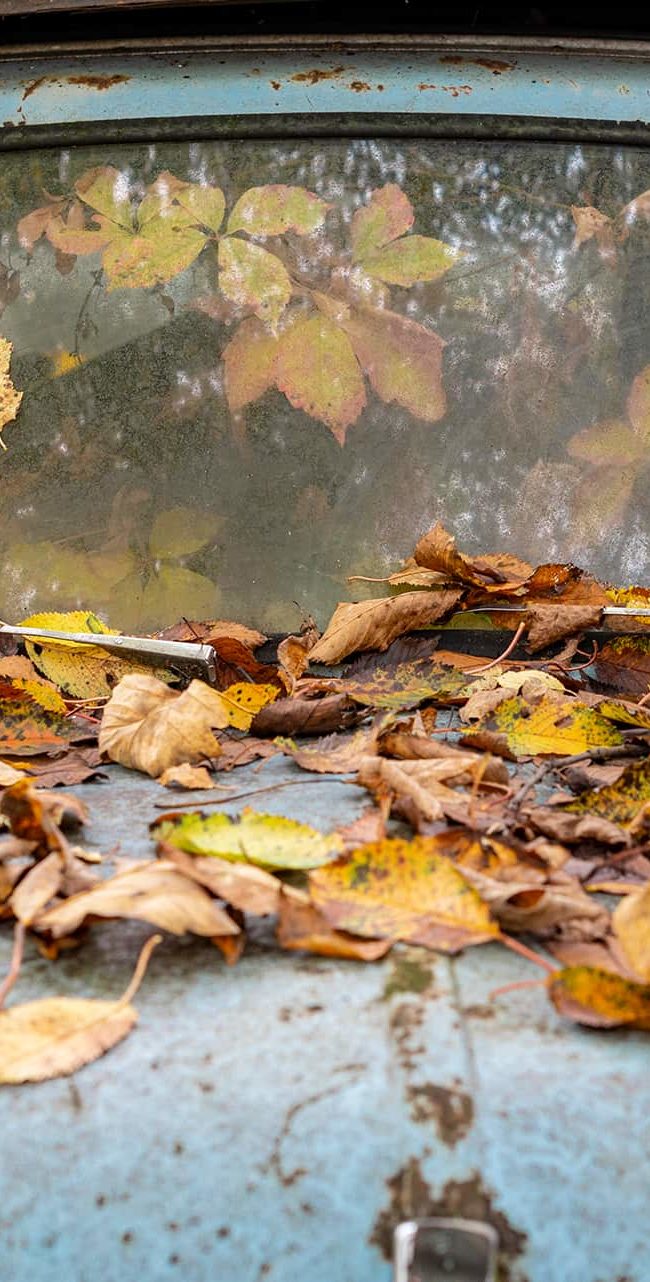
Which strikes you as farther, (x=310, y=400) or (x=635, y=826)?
(x=310, y=400)

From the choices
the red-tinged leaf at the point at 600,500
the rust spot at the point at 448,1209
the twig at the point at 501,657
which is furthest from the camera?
the red-tinged leaf at the point at 600,500

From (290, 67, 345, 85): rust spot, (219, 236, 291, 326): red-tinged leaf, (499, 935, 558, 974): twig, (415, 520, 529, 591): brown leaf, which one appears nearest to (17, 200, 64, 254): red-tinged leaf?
(219, 236, 291, 326): red-tinged leaf

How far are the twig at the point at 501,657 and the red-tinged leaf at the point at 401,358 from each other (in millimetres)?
353

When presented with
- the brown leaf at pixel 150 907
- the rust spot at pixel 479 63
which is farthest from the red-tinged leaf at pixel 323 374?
the brown leaf at pixel 150 907

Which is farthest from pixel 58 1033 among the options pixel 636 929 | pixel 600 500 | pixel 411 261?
pixel 411 261

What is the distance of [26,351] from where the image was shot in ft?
5.58

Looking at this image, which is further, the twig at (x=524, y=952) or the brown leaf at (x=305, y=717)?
the brown leaf at (x=305, y=717)

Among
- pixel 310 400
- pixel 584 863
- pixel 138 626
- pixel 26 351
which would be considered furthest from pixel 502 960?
pixel 26 351

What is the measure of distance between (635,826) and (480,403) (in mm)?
906

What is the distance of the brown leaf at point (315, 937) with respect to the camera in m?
0.66

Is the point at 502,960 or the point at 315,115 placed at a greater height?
the point at 315,115

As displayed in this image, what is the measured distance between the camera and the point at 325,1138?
0.51 metres

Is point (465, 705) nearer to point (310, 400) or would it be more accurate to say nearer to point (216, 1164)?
point (310, 400)

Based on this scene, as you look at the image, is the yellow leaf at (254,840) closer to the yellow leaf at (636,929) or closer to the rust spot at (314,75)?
the yellow leaf at (636,929)
